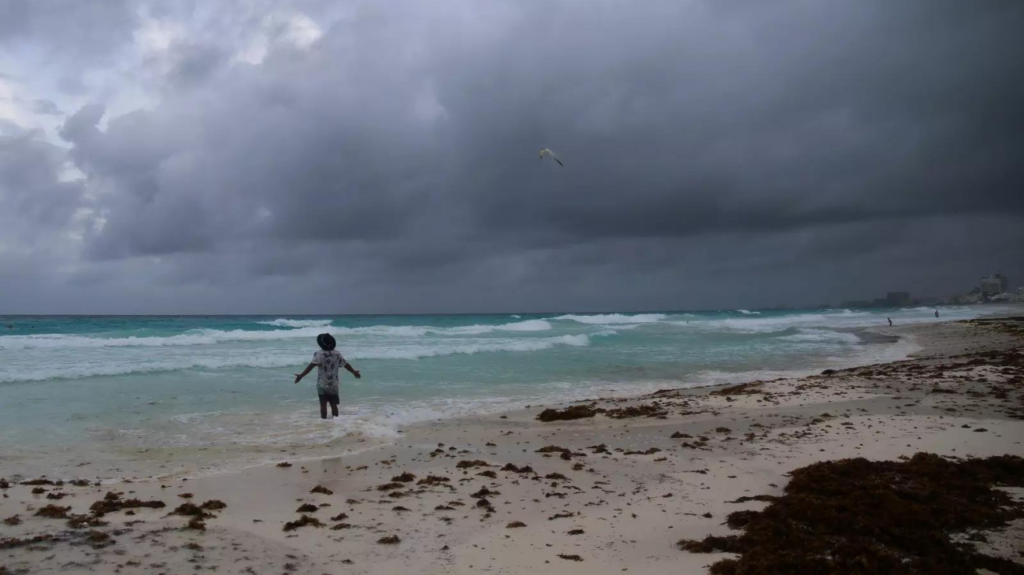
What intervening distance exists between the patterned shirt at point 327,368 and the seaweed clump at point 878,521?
312 inches

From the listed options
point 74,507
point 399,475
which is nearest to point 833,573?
point 399,475

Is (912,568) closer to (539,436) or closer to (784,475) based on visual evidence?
(784,475)

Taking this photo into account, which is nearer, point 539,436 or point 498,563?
point 498,563

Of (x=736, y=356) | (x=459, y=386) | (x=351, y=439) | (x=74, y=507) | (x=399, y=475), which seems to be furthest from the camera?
(x=736, y=356)

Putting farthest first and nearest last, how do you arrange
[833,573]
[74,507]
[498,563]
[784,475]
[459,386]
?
[459,386]
[784,475]
[74,507]
[498,563]
[833,573]

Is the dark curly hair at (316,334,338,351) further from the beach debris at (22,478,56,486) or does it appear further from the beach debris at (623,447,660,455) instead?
the beach debris at (623,447,660,455)

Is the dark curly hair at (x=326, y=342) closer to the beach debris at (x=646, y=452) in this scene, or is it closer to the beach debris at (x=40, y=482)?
the beach debris at (x=40, y=482)

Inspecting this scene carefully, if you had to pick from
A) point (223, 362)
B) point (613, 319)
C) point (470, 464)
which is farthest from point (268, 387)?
point (613, 319)

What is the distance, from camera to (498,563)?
4773mm

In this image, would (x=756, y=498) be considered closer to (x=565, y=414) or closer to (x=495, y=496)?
(x=495, y=496)

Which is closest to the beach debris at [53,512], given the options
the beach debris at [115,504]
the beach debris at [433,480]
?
the beach debris at [115,504]

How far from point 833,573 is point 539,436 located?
6.57 m

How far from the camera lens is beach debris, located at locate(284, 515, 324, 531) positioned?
18.3 feet

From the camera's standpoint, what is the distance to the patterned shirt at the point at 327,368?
36.2ft
